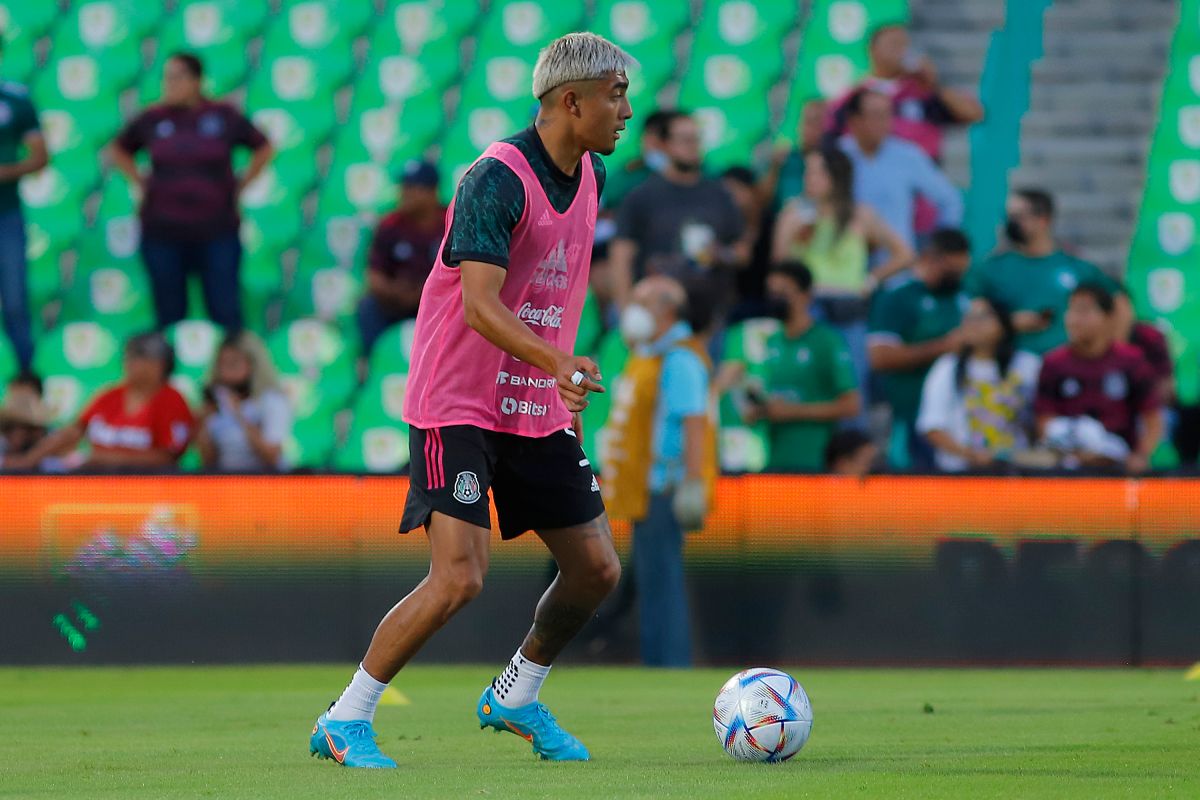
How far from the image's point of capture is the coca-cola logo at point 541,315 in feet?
21.0

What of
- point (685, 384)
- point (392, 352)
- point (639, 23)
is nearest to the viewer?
point (685, 384)

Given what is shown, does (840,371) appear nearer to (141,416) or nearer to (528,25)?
(141,416)

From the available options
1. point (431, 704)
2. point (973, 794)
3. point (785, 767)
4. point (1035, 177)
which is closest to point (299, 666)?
point (431, 704)

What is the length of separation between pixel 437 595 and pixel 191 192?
839 centimetres

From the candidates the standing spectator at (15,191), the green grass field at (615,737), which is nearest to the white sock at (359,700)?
the green grass field at (615,737)

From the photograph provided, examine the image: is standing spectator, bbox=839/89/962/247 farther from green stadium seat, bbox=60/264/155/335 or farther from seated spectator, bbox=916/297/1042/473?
green stadium seat, bbox=60/264/155/335

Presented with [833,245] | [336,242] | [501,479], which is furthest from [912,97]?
[501,479]

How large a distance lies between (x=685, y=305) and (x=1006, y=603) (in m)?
2.57

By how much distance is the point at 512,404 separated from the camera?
6402mm

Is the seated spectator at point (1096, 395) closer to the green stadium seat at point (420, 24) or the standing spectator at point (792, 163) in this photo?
the standing spectator at point (792, 163)

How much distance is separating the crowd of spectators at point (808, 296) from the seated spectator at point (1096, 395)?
0.01 meters

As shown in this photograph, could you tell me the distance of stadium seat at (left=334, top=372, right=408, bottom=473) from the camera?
13.7 meters

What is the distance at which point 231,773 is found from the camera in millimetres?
6176

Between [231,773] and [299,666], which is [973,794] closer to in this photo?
[231,773]
